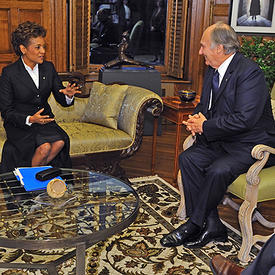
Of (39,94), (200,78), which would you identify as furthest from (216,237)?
(200,78)

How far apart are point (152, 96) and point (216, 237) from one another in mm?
1329

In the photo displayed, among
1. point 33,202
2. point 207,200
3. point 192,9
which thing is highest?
point 192,9

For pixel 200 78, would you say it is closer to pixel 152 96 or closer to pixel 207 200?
pixel 152 96

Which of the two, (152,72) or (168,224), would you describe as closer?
(168,224)

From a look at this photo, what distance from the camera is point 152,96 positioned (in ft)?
12.1

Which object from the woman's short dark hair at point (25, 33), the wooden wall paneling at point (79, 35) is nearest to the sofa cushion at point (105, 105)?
the woman's short dark hair at point (25, 33)

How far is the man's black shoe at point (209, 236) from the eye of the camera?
2.79m

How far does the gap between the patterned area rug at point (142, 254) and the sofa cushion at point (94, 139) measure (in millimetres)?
696

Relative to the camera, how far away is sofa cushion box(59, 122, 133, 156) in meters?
3.50

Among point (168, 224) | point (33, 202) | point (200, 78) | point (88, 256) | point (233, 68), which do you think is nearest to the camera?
point (33, 202)

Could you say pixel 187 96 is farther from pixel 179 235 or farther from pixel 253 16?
pixel 253 16

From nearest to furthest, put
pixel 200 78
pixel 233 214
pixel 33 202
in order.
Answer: pixel 33 202, pixel 233 214, pixel 200 78

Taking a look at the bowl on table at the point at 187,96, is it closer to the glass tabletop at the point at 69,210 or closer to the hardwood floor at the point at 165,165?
the hardwood floor at the point at 165,165

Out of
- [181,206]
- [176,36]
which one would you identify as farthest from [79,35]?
[181,206]
